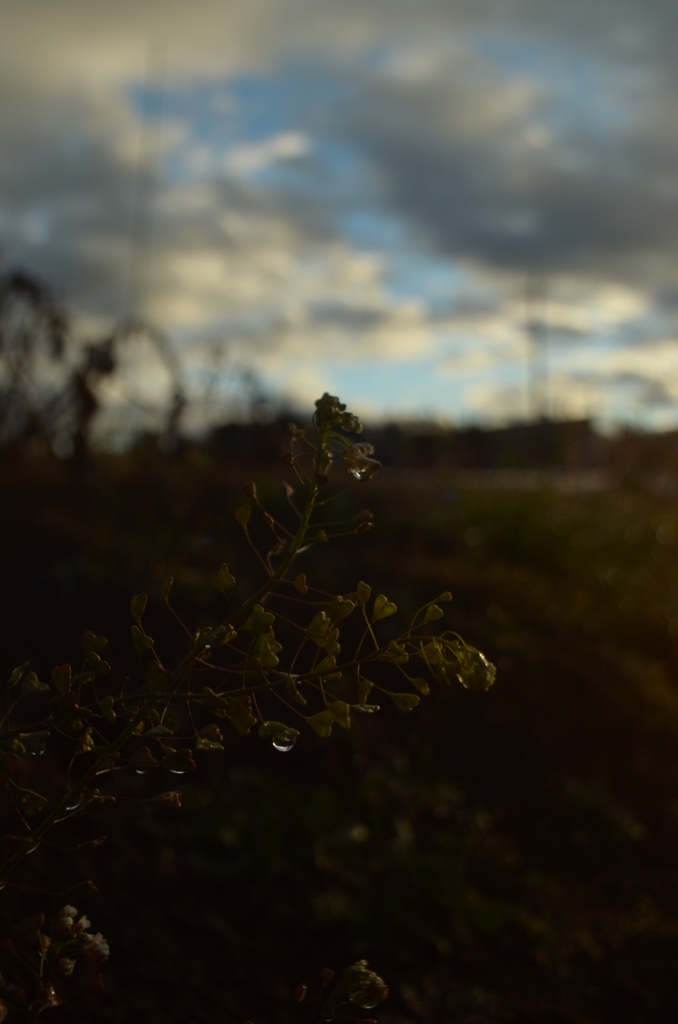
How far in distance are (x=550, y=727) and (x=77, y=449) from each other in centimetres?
341

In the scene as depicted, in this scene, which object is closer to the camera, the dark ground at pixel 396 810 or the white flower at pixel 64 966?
the white flower at pixel 64 966

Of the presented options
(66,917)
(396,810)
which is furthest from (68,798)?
(396,810)

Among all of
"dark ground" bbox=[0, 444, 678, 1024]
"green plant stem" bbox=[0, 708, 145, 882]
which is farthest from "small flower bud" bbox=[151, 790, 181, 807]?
"dark ground" bbox=[0, 444, 678, 1024]

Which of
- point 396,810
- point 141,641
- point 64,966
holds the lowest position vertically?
point 396,810

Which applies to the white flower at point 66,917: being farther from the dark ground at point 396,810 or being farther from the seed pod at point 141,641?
the dark ground at point 396,810

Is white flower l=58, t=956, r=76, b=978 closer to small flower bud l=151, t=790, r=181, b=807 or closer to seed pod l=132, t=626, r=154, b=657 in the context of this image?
small flower bud l=151, t=790, r=181, b=807

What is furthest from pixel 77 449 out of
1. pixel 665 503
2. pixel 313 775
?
pixel 665 503

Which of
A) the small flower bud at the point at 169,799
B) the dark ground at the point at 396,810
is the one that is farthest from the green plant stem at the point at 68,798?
the dark ground at the point at 396,810

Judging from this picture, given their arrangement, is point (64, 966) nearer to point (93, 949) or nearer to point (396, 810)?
point (93, 949)

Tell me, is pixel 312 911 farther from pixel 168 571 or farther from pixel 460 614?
pixel 460 614

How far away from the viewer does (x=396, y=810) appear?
3.18m

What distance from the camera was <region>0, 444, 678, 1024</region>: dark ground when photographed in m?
2.29

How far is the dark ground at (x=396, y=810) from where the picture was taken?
7.53ft

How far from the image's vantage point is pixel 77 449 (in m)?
5.76
